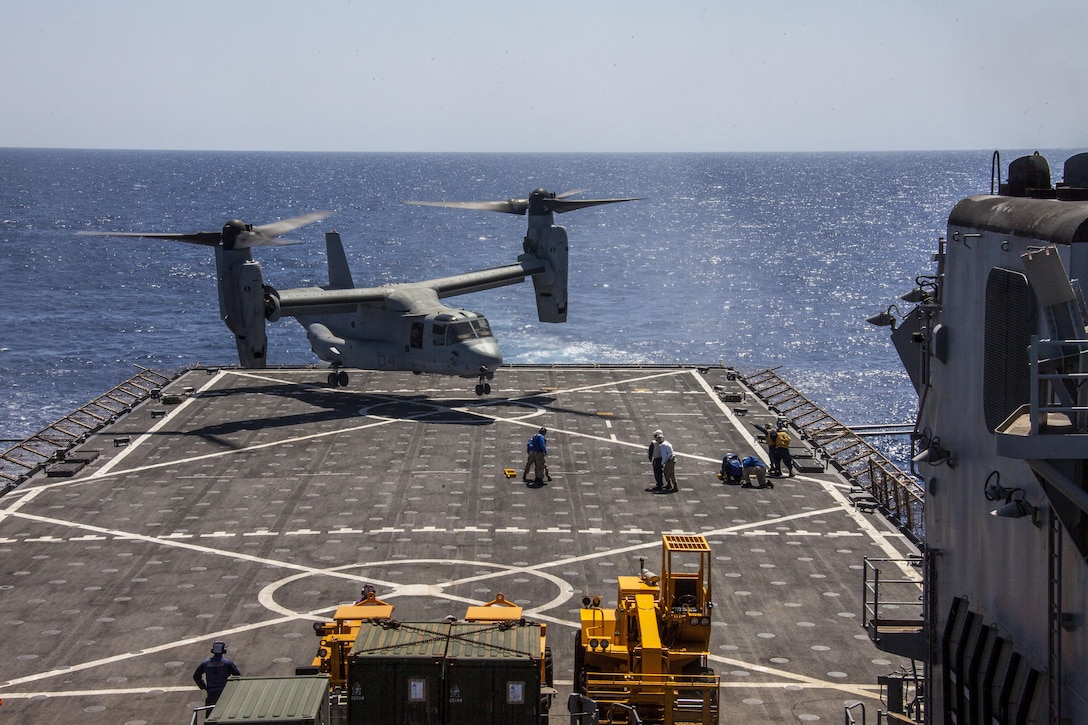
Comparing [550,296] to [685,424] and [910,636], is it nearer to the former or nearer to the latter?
[685,424]

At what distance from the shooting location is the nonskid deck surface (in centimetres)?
2166

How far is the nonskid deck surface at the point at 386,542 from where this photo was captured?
21656 millimetres

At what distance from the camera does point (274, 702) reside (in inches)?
587

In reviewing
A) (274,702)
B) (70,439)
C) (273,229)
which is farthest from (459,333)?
(274,702)

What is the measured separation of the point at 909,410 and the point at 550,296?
26592 millimetres

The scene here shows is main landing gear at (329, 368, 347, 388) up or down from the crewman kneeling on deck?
up

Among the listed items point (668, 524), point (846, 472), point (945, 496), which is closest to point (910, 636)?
point (945, 496)

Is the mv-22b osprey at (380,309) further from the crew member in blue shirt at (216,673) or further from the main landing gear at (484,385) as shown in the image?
the crew member in blue shirt at (216,673)

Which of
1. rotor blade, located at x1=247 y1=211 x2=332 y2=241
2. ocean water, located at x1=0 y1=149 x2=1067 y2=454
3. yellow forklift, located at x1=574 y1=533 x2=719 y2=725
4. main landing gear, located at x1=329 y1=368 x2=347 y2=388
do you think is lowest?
ocean water, located at x1=0 y1=149 x2=1067 y2=454

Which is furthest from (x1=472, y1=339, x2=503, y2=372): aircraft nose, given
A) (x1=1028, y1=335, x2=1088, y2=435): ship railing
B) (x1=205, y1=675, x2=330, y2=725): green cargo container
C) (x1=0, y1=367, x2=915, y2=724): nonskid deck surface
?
(x1=1028, y1=335, x2=1088, y2=435): ship railing

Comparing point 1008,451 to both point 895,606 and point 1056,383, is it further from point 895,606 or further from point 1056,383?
point 895,606

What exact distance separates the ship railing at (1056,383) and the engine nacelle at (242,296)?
33.7m

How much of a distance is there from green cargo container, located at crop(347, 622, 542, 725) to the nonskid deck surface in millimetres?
4492

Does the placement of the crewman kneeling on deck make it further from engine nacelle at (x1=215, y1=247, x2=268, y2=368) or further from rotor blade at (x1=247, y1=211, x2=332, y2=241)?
rotor blade at (x1=247, y1=211, x2=332, y2=241)
